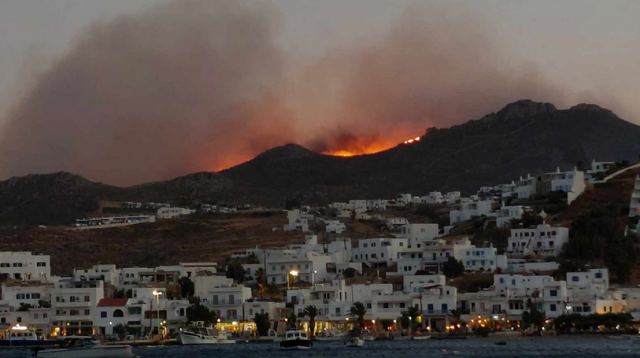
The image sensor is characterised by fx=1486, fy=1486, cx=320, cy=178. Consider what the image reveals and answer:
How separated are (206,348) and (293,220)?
6178 centimetres

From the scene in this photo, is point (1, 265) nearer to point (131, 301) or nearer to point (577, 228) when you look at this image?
point (131, 301)

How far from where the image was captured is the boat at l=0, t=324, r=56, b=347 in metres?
98.6

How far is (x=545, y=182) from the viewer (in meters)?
148

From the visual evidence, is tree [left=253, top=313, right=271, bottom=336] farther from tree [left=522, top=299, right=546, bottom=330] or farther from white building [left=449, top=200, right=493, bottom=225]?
white building [left=449, top=200, right=493, bottom=225]

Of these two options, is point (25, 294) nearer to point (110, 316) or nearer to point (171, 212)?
point (110, 316)

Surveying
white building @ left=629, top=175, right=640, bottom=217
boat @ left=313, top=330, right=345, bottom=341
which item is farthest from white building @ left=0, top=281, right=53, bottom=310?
white building @ left=629, top=175, right=640, bottom=217

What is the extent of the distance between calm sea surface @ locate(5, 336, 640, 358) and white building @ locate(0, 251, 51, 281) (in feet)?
93.3

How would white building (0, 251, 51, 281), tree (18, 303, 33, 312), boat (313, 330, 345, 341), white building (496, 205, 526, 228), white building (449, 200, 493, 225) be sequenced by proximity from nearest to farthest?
boat (313, 330, 345, 341), tree (18, 303, 33, 312), white building (0, 251, 51, 281), white building (496, 205, 526, 228), white building (449, 200, 493, 225)

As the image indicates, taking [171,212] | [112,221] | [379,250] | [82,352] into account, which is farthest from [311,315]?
[171,212]

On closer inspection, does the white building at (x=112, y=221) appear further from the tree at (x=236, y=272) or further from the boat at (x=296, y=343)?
the boat at (x=296, y=343)

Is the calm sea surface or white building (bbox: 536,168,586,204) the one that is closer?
the calm sea surface

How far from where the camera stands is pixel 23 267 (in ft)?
425

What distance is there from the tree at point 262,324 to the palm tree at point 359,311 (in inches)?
253

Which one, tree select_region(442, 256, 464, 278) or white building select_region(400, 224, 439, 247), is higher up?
white building select_region(400, 224, 439, 247)
